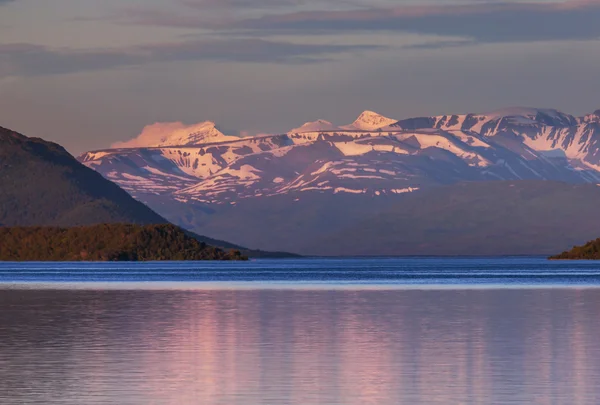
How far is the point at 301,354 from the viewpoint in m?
60.2

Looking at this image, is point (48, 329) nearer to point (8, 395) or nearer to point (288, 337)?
point (288, 337)

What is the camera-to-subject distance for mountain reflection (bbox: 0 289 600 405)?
4722 centimetres

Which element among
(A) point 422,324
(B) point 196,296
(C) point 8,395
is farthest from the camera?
(B) point 196,296

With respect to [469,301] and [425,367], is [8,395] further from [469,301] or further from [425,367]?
[469,301]

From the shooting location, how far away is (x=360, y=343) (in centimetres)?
6606

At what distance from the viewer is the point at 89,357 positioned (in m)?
59.2

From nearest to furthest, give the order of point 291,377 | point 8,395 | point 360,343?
point 8,395 < point 291,377 < point 360,343

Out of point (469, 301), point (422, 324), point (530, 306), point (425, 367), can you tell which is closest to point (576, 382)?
point (425, 367)

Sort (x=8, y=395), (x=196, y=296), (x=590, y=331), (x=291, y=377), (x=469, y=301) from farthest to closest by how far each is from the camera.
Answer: (x=196, y=296) < (x=469, y=301) < (x=590, y=331) < (x=291, y=377) < (x=8, y=395)

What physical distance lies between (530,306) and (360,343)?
123ft

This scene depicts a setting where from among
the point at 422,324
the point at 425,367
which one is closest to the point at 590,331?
the point at 422,324

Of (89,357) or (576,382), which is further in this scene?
(89,357)

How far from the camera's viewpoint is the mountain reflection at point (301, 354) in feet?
155

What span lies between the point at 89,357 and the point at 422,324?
25.4 metres
